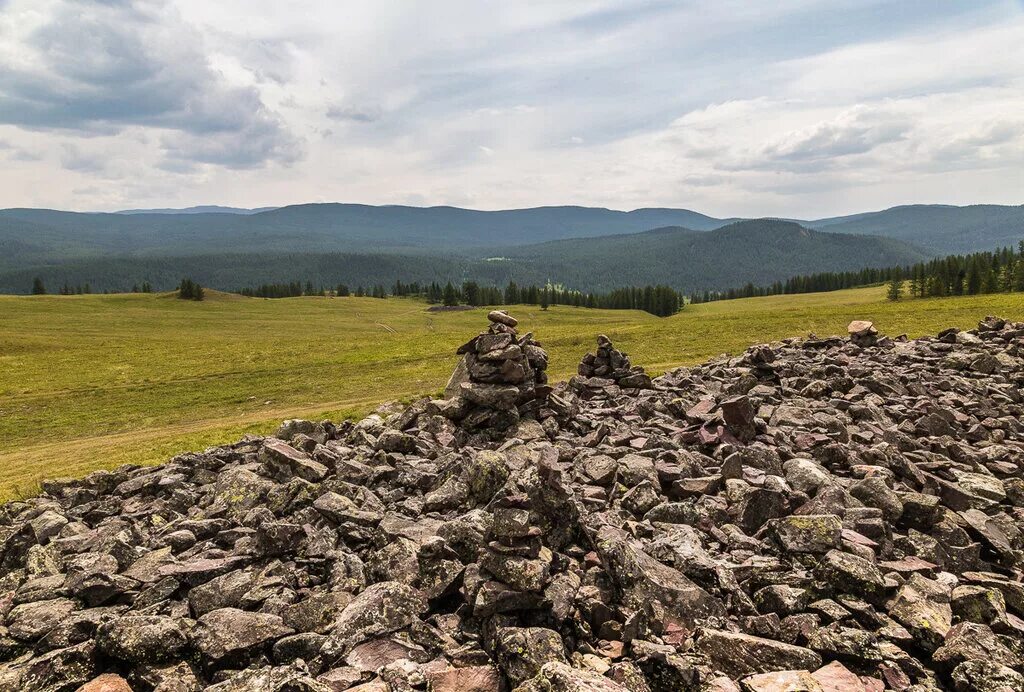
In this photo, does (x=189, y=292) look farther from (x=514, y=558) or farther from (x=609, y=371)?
(x=514, y=558)

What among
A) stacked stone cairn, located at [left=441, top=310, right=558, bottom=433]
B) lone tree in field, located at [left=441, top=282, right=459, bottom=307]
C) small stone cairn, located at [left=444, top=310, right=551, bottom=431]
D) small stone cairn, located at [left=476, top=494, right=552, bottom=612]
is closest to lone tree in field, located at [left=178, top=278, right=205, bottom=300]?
lone tree in field, located at [left=441, top=282, right=459, bottom=307]

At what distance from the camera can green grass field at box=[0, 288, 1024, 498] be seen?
29141mm

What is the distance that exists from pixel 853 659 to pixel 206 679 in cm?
912

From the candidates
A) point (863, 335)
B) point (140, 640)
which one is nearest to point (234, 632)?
point (140, 640)

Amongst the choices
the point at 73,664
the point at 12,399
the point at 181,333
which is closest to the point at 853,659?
the point at 73,664

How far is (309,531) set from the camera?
37.4 ft

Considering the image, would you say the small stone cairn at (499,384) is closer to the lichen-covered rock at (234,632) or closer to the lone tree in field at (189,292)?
the lichen-covered rock at (234,632)

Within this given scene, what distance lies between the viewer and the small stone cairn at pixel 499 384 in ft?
65.9

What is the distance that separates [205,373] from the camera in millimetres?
50469

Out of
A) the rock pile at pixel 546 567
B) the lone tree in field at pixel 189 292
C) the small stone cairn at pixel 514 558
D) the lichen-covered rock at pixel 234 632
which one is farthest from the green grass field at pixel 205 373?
the lone tree in field at pixel 189 292

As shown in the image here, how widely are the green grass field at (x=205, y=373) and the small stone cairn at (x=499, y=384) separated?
12.2 meters

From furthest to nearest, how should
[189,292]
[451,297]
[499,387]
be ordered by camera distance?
[451,297] < [189,292] < [499,387]

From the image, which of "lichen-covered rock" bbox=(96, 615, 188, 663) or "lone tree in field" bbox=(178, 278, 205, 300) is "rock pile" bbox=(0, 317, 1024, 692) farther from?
"lone tree in field" bbox=(178, 278, 205, 300)

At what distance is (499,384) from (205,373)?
133ft
